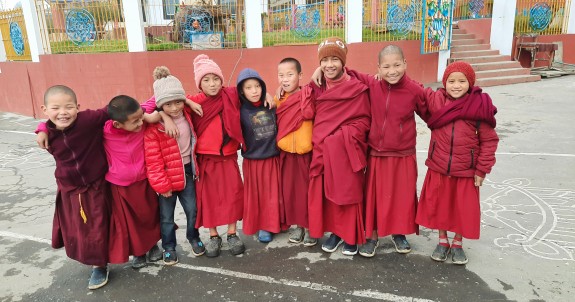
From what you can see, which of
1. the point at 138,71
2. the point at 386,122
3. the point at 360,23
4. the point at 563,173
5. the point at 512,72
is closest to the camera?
the point at 386,122

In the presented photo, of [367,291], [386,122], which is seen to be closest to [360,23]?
[386,122]

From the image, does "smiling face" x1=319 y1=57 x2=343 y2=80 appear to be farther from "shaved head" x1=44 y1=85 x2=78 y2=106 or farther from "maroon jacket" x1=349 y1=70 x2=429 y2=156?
"shaved head" x1=44 y1=85 x2=78 y2=106

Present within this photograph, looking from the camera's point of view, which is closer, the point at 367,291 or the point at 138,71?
the point at 367,291

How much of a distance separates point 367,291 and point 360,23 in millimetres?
7556

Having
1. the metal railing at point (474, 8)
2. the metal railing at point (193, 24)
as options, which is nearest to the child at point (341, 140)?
the metal railing at point (193, 24)

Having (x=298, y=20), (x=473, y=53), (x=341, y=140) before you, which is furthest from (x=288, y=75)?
(x=473, y=53)

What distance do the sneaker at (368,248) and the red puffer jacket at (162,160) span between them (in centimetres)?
141

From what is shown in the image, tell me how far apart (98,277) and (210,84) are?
1540 millimetres

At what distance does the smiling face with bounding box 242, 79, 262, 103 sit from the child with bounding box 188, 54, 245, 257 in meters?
0.11

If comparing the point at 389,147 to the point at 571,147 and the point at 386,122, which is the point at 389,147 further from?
the point at 571,147

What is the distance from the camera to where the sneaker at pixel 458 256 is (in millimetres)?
2795

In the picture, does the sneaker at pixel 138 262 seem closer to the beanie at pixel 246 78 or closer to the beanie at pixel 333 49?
the beanie at pixel 246 78

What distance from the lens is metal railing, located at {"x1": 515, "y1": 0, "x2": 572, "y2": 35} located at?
11.9 meters

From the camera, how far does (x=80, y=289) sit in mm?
2727
